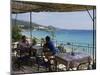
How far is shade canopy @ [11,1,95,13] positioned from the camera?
208cm

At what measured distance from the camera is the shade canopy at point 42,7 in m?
2.08

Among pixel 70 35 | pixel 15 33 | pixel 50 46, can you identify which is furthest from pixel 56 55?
pixel 15 33

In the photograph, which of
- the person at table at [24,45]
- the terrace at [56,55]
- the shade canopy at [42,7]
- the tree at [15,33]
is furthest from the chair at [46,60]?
the shade canopy at [42,7]

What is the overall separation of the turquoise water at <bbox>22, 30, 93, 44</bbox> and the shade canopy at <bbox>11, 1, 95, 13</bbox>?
0.22 meters

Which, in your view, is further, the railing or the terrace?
the railing

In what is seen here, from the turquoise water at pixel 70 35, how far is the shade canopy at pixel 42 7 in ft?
0.72

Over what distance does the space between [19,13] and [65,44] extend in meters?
0.57

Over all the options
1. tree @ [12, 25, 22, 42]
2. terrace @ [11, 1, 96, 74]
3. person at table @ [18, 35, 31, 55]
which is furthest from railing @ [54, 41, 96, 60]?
tree @ [12, 25, 22, 42]

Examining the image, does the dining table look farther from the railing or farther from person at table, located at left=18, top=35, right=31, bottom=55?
person at table, located at left=18, top=35, right=31, bottom=55

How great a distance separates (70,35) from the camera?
88.7 inches

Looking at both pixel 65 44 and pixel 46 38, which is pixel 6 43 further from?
pixel 65 44

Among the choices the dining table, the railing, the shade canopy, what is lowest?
the dining table

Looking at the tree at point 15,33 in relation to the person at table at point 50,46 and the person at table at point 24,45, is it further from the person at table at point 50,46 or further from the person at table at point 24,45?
the person at table at point 50,46

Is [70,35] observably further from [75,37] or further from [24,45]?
[24,45]
